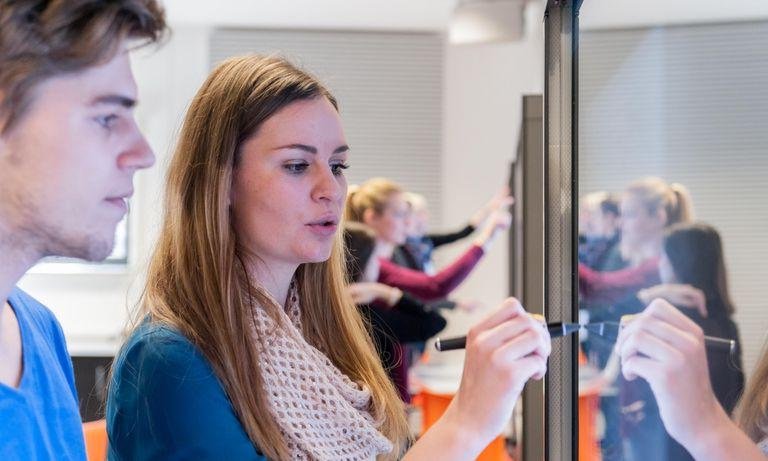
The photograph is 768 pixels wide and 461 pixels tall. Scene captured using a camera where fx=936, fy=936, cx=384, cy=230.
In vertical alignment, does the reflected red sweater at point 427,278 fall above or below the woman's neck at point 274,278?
below

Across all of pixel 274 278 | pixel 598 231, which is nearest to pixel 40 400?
pixel 274 278

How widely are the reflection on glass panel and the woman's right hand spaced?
0.27 ft

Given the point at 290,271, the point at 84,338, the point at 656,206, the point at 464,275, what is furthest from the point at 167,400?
the point at 84,338

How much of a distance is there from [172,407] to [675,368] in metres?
0.52

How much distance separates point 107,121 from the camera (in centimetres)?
81

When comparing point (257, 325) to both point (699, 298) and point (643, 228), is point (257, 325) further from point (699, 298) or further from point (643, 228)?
point (699, 298)

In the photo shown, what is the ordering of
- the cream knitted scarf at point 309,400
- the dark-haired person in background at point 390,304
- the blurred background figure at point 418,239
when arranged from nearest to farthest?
the cream knitted scarf at point 309,400 < the dark-haired person in background at point 390,304 < the blurred background figure at point 418,239

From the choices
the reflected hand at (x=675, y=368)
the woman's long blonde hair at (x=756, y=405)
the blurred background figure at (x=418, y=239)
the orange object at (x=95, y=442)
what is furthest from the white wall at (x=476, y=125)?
the woman's long blonde hair at (x=756, y=405)

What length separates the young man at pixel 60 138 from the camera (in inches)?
29.1

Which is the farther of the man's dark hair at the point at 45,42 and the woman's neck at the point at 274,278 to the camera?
the woman's neck at the point at 274,278

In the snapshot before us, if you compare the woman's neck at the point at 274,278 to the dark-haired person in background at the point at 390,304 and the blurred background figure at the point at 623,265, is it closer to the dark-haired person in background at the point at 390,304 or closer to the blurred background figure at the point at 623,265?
the blurred background figure at the point at 623,265

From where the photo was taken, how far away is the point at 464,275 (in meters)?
4.39

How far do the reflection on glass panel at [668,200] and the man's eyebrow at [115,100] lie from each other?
433 mm

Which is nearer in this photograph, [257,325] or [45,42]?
[45,42]
